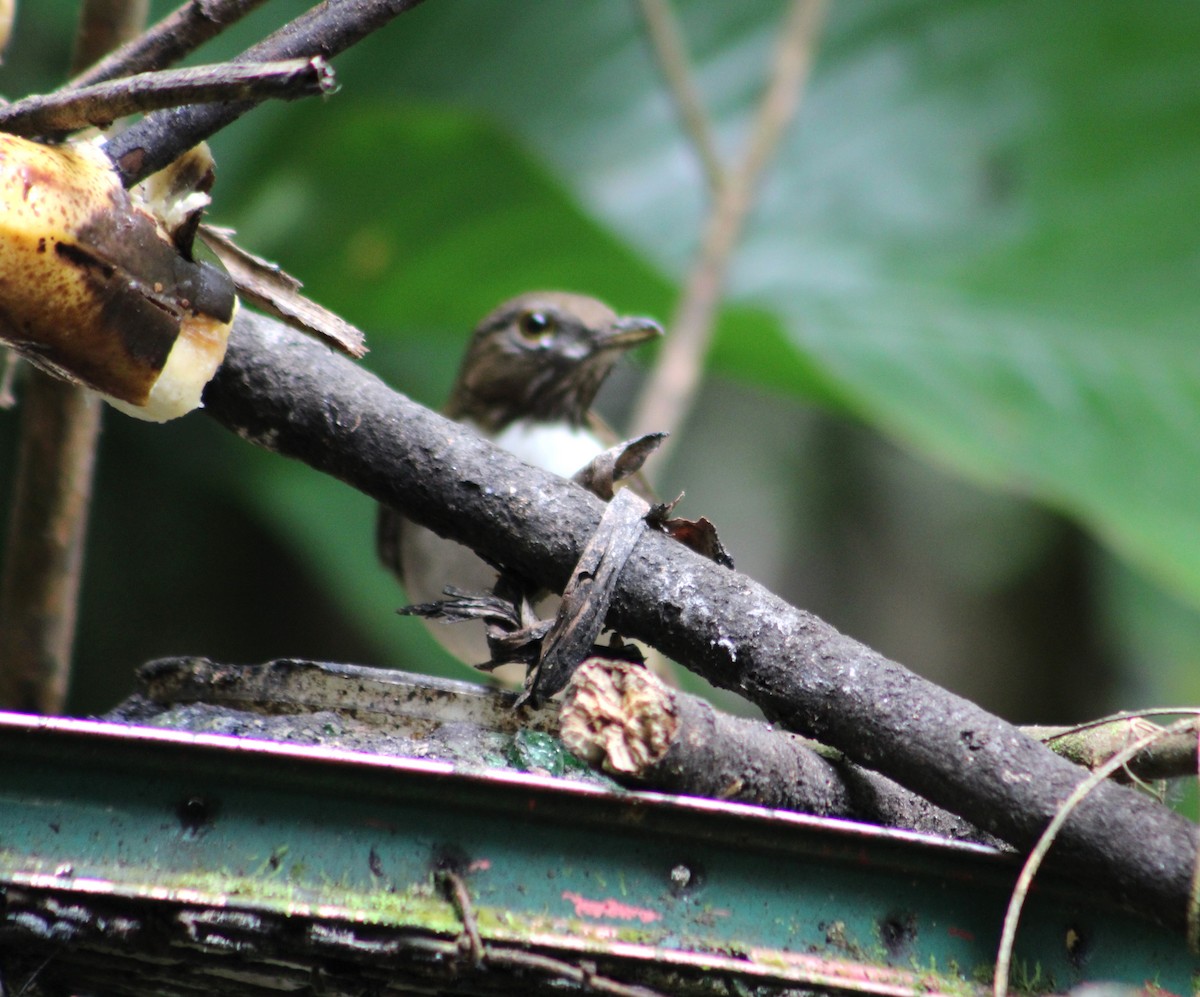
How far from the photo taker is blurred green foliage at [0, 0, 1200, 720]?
15.7 feet

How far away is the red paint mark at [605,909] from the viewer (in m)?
1.28

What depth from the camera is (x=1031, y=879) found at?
54.6 inches

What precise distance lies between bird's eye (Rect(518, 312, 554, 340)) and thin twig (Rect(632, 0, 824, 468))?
47 cm

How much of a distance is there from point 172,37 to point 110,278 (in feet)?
1.17

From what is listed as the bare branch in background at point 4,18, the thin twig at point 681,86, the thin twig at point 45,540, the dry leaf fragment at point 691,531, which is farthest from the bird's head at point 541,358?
the dry leaf fragment at point 691,531

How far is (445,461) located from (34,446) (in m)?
1.62

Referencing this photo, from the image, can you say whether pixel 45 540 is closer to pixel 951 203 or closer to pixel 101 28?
pixel 101 28

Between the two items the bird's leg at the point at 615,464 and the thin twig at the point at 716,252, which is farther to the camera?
the thin twig at the point at 716,252

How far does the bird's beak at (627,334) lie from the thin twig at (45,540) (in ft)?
4.11

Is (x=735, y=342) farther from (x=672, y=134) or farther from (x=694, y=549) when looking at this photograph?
(x=694, y=549)

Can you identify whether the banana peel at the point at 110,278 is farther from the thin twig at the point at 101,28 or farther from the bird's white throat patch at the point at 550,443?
the bird's white throat patch at the point at 550,443

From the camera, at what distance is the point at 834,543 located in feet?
23.5

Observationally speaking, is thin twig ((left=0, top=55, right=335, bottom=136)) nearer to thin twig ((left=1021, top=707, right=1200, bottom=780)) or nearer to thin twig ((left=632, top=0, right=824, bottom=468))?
thin twig ((left=1021, top=707, right=1200, bottom=780))

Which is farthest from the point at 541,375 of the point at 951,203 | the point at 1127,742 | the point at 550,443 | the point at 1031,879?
the point at 951,203
